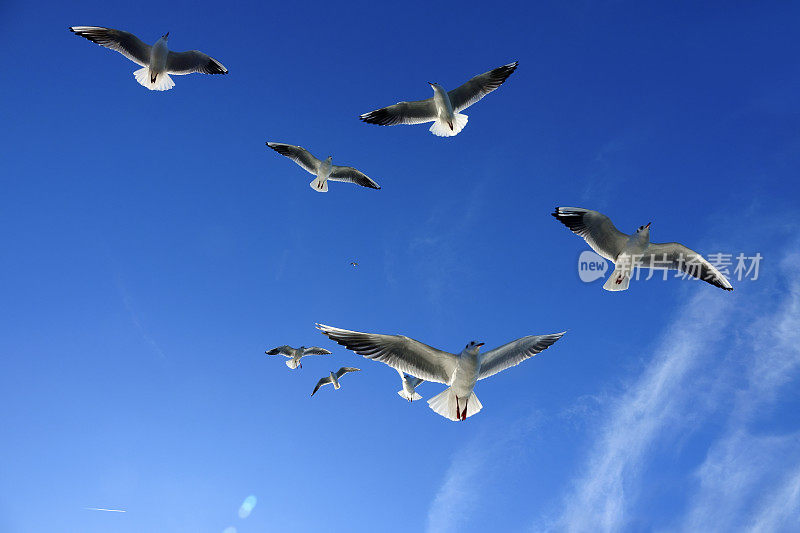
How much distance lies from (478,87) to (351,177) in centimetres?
464

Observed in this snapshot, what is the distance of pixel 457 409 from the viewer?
355 inches

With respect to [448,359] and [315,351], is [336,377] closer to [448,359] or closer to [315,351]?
[315,351]

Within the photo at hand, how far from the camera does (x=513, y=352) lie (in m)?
8.97

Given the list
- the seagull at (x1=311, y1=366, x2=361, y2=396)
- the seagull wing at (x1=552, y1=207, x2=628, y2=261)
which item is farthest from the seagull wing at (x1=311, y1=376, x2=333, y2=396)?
the seagull wing at (x1=552, y1=207, x2=628, y2=261)

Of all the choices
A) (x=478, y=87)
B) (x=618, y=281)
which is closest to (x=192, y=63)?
(x=478, y=87)

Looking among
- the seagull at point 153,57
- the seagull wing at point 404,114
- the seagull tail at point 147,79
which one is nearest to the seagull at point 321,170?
the seagull wing at point 404,114

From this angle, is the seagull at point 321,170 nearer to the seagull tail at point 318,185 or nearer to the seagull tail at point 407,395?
the seagull tail at point 318,185

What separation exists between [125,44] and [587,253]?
40.0ft

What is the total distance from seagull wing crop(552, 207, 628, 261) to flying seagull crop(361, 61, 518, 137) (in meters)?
3.80

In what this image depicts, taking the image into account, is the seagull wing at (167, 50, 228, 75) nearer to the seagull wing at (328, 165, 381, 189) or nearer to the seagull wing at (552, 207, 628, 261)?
the seagull wing at (328, 165, 381, 189)

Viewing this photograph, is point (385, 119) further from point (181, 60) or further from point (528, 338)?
point (528, 338)

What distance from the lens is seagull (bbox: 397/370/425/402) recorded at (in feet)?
44.2

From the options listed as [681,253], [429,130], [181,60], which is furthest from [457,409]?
[181,60]

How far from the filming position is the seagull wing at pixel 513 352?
881 centimetres
